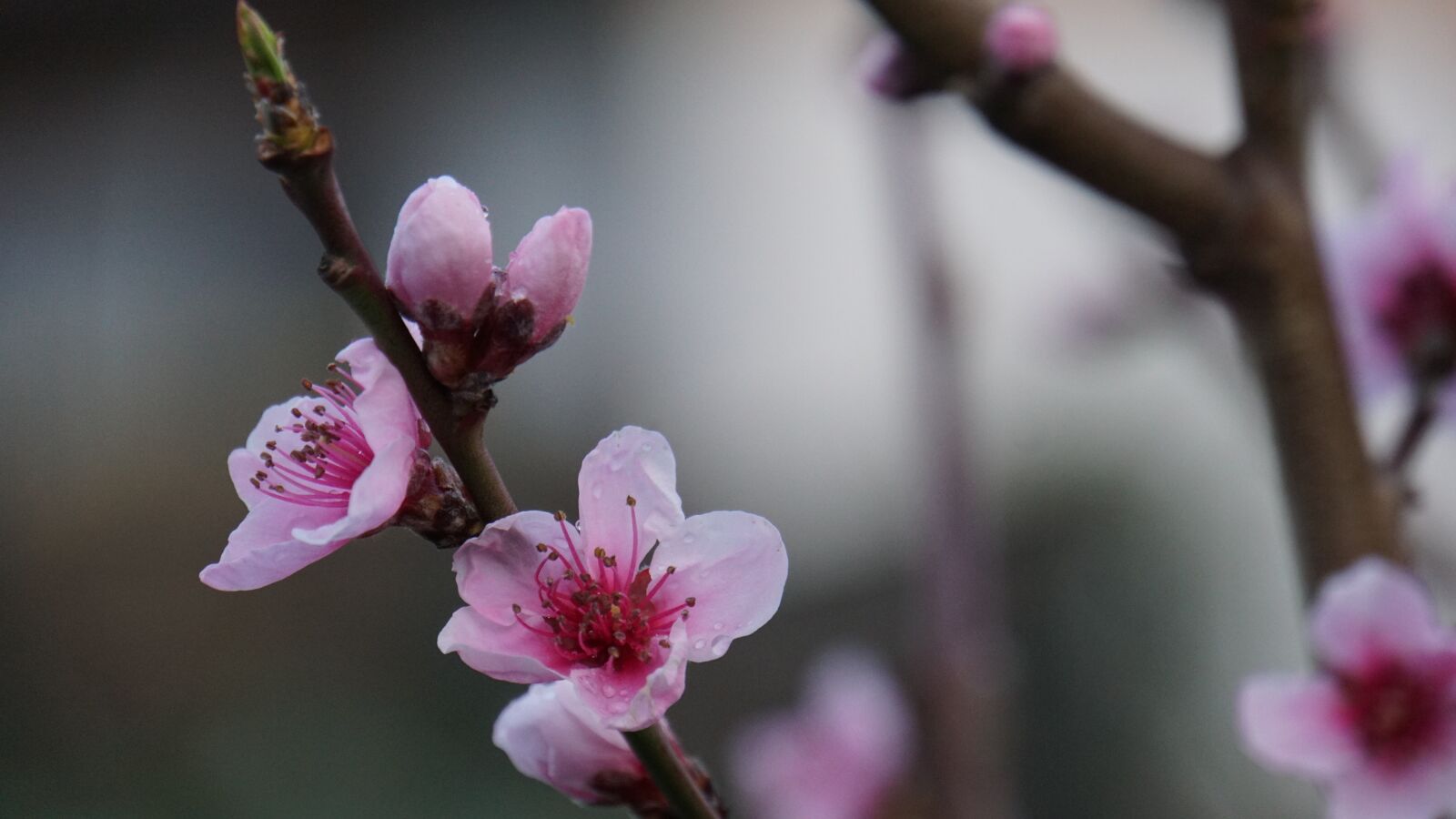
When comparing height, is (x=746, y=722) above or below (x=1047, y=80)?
below

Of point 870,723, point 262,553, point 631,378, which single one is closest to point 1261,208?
point 262,553

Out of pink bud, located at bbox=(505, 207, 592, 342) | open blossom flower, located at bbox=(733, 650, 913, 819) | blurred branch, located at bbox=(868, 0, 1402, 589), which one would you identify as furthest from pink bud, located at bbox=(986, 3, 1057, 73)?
open blossom flower, located at bbox=(733, 650, 913, 819)

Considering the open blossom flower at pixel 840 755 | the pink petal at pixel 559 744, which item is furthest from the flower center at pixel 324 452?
the open blossom flower at pixel 840 755

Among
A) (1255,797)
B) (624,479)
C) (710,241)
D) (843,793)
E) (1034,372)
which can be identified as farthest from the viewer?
(710,241)

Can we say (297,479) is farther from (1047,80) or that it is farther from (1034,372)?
(1034,372)

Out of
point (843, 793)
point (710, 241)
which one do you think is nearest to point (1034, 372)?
point (710, 241)

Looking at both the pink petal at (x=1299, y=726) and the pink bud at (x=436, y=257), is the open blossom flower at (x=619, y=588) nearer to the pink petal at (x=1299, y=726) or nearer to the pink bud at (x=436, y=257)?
the pink bud at (x=436, y=257)
